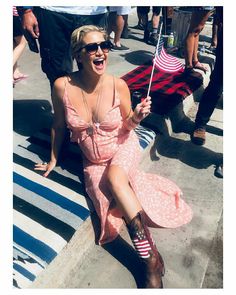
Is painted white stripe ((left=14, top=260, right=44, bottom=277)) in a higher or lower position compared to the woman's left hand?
lower

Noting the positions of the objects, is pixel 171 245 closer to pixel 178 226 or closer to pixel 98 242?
pixel 178 226

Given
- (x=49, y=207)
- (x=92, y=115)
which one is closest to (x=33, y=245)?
(x=49, y=207)

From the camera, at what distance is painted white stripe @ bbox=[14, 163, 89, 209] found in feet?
9.75

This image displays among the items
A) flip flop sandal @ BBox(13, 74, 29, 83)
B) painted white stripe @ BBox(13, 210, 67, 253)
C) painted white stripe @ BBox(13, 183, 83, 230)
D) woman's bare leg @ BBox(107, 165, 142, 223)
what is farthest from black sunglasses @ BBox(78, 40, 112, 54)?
flip flop sandal @ BBox(13, 74, 29, 83)

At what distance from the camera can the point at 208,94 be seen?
3.94 meters

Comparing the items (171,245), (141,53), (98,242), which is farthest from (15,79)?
(171,245)

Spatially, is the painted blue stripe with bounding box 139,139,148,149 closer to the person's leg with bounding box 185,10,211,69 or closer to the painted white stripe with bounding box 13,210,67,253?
the painted white stripe with bounding box 13,210,67,253

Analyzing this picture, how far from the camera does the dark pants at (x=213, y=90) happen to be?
358 cm

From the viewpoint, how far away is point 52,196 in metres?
3.01

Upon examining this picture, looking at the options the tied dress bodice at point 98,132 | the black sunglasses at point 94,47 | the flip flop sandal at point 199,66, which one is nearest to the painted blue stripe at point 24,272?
the tied dress bodice at point 98,132

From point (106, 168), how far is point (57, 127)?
25.8 inches

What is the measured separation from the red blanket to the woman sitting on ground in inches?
67.1

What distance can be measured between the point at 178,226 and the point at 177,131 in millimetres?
1915

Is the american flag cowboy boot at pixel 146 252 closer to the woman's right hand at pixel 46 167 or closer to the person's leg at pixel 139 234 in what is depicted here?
the person's leg at pixel 139 234
